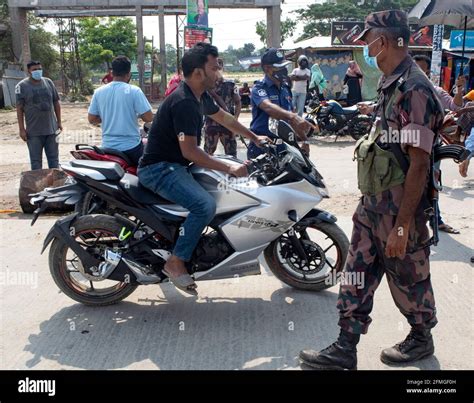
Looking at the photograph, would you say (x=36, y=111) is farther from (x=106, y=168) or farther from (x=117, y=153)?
(x=106, y=168)

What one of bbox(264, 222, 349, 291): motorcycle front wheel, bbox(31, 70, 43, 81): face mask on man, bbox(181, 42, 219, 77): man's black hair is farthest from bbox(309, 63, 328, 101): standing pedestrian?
A: bbox(181, 42, 219, 77): man's black hair

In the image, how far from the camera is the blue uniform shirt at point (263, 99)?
4.93 m

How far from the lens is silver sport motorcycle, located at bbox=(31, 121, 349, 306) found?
3684 mm

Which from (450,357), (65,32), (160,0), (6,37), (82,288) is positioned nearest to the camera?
(450,357)

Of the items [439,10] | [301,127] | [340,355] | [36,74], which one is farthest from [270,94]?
[439,10]

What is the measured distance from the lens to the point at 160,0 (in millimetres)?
21016

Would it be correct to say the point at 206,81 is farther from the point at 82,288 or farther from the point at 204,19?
→ the point at 204,19

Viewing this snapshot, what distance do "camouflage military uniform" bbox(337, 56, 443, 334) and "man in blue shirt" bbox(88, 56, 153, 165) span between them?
302 centimetres

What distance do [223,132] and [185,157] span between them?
3.65 meters

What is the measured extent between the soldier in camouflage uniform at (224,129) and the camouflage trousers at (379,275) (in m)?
4.01

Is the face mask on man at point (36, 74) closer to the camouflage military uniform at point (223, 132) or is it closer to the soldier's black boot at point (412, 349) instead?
the camouflage military uniform at point (223, 132)

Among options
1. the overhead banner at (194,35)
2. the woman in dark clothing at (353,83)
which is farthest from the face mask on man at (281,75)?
the woman in dark clothing at (353,83)

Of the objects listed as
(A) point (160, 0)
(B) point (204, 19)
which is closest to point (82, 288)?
(B) point (204, 19)

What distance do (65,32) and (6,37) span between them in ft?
23.7
